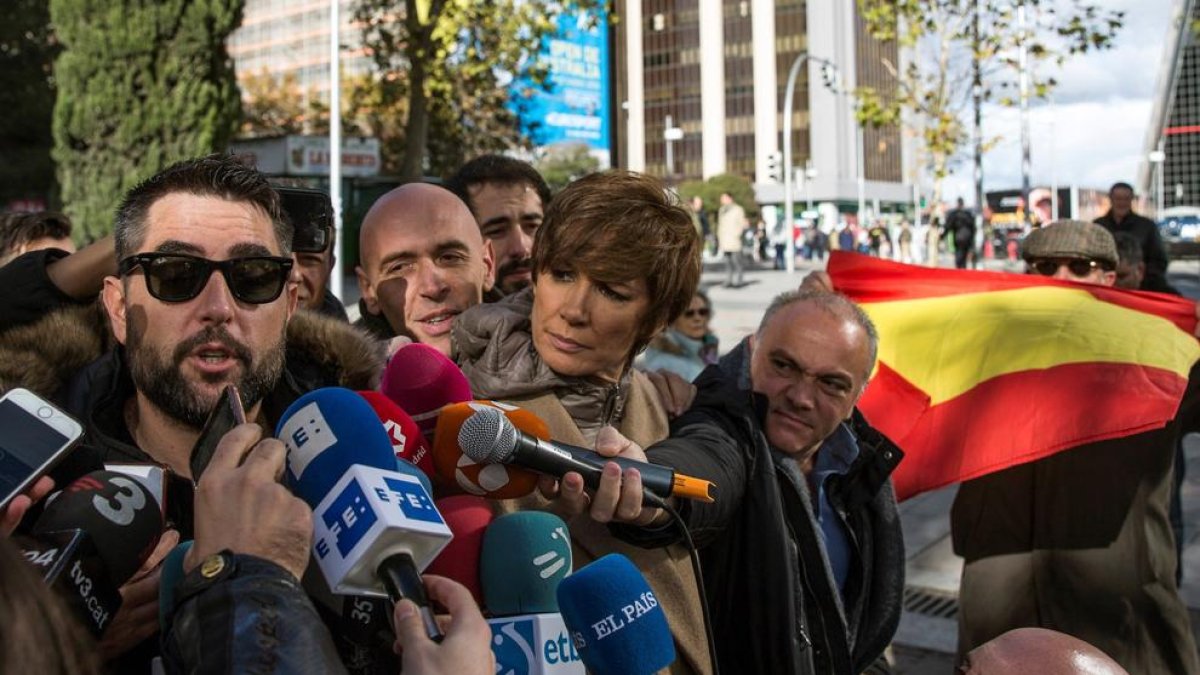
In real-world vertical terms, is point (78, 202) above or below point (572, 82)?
below

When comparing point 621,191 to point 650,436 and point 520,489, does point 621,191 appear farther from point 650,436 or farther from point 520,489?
point 520,489

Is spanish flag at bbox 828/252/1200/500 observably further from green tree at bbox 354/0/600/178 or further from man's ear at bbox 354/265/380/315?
green tree at bbox 354/0/600/178

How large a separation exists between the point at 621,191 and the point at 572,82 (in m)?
26.1

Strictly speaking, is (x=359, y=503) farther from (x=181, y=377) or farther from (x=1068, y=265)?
(x=1068, y=265)

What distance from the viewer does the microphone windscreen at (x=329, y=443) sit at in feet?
4.63

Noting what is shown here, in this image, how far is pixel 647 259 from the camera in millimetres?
2123

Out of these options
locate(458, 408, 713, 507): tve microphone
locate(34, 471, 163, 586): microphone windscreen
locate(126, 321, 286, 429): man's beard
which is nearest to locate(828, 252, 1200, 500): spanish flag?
locate(458, 408, 713, 507): tve microphone

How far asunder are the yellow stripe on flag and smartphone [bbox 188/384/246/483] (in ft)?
10.6

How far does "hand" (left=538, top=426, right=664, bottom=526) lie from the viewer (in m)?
1.68

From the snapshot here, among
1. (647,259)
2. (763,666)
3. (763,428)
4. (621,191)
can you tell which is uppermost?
(621,191)

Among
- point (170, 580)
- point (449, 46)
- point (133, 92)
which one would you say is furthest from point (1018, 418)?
point (133, 92)

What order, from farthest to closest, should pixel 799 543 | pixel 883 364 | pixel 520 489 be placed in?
pixel 883 364 < pixel 799 543 < pixel 520 489

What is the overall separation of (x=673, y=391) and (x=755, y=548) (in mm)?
368

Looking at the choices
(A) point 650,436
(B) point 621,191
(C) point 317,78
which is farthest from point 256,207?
(C) point 317,78
